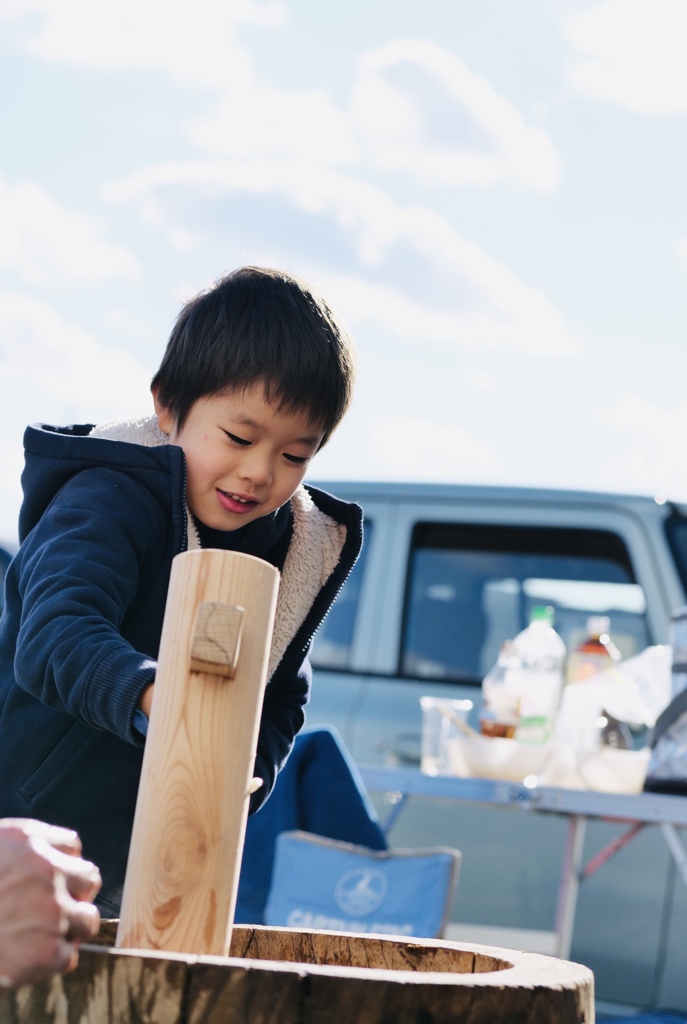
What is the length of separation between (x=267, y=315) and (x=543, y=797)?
213cm

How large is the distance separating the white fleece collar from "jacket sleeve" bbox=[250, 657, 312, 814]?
6 cm

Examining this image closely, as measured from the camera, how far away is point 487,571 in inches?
192

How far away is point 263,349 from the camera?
1.95 m

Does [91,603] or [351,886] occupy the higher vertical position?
[91,603]

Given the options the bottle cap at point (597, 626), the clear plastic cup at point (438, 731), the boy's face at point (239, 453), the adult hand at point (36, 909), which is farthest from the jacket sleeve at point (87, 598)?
the bottle cap at point (597, 626)

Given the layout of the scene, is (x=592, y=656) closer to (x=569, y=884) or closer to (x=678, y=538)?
(x=569, y=884)

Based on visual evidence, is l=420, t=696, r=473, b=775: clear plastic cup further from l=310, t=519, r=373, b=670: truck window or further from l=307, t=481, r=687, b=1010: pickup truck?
l=310, t=519, r=373, b=670: truck window

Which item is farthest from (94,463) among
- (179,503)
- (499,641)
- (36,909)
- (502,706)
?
(499,641)

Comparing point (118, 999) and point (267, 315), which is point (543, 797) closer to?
point (267, 315)

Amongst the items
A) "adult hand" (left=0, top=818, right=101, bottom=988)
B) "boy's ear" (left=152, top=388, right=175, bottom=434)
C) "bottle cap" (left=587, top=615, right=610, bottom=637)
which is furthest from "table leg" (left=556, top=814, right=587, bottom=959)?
"adult hand" (left=0, top=818, right=101, bottom=988)

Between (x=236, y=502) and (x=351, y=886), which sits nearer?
(x=236, y=502)

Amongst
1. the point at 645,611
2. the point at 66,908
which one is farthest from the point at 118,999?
the point at 645,611

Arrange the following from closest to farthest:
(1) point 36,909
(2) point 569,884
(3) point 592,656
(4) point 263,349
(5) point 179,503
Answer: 1. (1) point 36,909
2. (5) point 179,503
3. (4) point 263,349
4. (2) point 569,884
5. (3) point 592,656

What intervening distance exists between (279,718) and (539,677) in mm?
2144
